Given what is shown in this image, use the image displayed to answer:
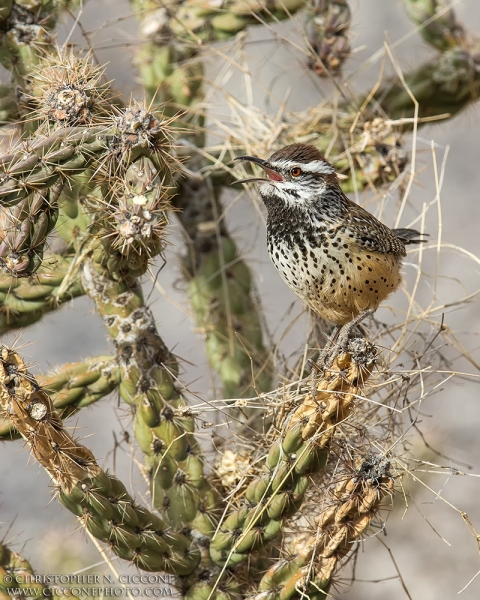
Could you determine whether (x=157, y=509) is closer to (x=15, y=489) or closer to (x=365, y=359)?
(x=365, y=359)

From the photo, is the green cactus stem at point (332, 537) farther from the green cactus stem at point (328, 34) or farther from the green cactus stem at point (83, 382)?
the green cactus stem at point (328, 34)

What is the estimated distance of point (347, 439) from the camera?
196 centimetres

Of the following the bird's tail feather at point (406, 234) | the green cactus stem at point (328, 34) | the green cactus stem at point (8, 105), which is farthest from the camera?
the green cactus stem at point (328, 34)

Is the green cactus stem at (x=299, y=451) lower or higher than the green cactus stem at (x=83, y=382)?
lower

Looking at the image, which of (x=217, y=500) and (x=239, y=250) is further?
(x=239, y=250)

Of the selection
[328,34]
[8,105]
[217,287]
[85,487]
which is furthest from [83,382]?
[328,34]

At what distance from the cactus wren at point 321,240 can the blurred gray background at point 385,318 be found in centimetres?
93

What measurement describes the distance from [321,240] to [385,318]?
2.94m

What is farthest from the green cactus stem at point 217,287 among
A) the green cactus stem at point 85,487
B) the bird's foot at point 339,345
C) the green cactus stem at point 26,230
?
the green cactus stem at point 26,230

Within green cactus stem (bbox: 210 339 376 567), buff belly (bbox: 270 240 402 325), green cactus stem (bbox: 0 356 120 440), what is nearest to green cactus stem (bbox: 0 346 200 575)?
green cactus stem (bbox: 210 339 376 567)

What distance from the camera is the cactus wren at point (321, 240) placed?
2.09 meters

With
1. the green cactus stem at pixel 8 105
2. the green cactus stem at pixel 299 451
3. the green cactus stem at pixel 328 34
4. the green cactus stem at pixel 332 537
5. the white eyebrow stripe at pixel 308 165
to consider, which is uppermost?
the green cactus stem at pixel 8 105

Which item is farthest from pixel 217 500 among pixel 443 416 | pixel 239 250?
pixel 443 416

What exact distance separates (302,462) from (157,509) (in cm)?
56
